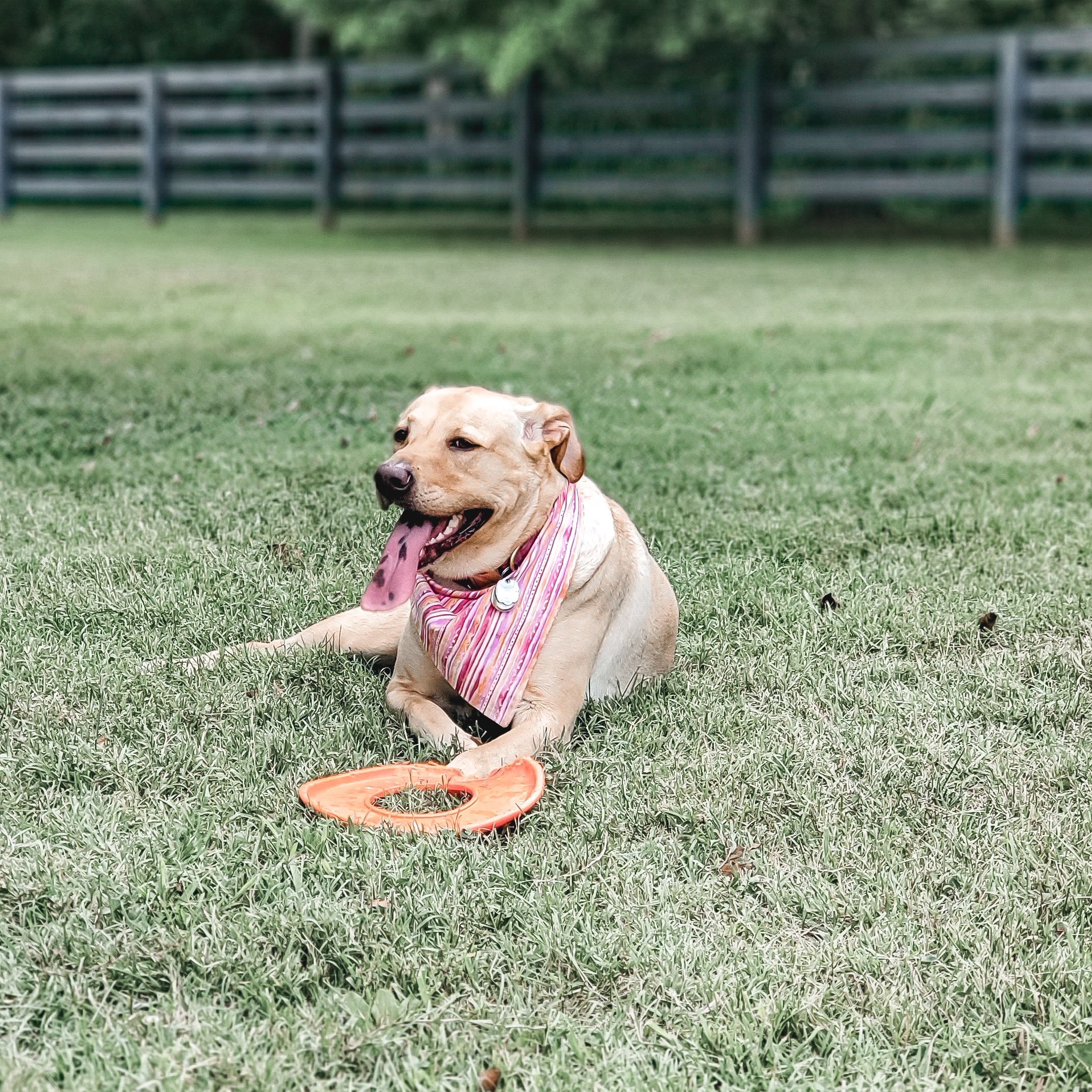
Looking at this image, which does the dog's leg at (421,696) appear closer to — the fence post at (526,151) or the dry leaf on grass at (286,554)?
the dry leaf on grass at (286,554)

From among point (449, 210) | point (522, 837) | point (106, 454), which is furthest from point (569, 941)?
point (449, 210)

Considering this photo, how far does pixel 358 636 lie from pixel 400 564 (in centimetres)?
69

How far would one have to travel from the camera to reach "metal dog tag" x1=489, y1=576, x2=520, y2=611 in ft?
10.8

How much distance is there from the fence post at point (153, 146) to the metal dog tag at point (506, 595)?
19946 millimetres

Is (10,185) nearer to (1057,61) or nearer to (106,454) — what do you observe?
(1057,61)

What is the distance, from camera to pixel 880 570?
4.61 meters

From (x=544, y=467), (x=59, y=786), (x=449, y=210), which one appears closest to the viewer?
(x=59, y=786)

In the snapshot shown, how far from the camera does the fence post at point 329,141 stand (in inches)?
798

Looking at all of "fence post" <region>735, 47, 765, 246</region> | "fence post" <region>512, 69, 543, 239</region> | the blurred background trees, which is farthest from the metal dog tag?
"fence post" <region>512, 69, 543, 239</region>

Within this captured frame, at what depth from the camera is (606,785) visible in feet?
9.93

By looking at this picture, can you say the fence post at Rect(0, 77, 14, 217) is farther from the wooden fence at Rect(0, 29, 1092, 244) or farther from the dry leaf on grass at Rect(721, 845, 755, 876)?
the dry leaf on grass at Rect(721, 845, 755, 876)

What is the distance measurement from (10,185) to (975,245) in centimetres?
1524

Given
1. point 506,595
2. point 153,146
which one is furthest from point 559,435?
point 153,146

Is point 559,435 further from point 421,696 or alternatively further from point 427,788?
point 427,788
